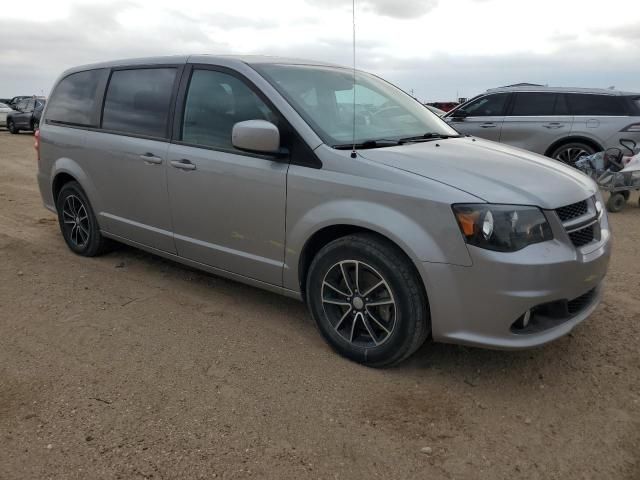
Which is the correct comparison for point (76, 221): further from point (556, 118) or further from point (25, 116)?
point (25, 116)

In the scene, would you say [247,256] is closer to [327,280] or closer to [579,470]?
[327,280]

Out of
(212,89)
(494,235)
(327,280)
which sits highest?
(212,89)

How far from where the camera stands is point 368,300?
319 centimetres

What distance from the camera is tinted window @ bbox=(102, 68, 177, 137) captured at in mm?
4227

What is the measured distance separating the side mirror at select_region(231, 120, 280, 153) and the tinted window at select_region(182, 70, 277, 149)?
0.73 ft

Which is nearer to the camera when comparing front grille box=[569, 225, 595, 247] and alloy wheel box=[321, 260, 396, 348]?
front grille box=[569, 225, 595, 247]

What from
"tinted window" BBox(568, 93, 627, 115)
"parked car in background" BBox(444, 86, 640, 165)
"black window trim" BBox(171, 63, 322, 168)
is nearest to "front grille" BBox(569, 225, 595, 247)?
"black window trim" BBox(171, 63, 322, 168)

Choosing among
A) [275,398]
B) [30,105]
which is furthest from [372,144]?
[30,105]

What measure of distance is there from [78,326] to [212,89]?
74.4 inches

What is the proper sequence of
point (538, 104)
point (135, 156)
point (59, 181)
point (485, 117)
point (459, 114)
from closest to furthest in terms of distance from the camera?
point (135, 156) → point (59, 181) → point (538, 104) → point (485, 117) → point (459, 114)

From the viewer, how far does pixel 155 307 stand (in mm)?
4164

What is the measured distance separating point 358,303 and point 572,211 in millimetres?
1281

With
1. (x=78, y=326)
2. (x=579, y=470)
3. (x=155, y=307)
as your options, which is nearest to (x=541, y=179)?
(x=579, y=470)

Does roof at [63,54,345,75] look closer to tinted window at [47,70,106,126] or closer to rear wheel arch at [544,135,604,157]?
tinted window at [47,70,106,126]
